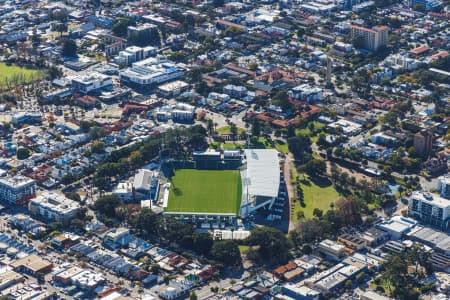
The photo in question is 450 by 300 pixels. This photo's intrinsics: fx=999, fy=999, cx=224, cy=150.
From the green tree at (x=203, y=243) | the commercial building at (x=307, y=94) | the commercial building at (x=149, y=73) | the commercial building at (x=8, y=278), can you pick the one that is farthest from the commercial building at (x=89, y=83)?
the commercial building at (x=8, y=278)

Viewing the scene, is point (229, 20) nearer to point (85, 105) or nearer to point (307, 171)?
point (85, 105)

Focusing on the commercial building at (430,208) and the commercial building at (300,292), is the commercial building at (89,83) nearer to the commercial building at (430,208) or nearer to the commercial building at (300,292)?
the commercial building at (430,208)

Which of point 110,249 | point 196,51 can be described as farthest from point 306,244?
point 196,51

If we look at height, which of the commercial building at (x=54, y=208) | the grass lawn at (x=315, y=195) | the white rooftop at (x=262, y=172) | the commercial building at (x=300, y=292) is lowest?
the grass lawn at (x=315, y=195)

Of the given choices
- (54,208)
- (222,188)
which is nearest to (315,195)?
(222,188)

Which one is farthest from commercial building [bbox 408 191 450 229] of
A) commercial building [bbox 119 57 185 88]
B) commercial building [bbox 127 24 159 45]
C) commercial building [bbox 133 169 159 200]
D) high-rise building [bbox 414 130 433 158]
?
commercial building [bbox 127 24 159 45]

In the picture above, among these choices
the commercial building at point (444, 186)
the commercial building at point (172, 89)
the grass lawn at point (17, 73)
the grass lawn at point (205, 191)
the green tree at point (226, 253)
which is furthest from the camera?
the grass lawn at point (17, 73)

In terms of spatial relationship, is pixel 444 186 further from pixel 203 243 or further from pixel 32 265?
pixel 32 265
